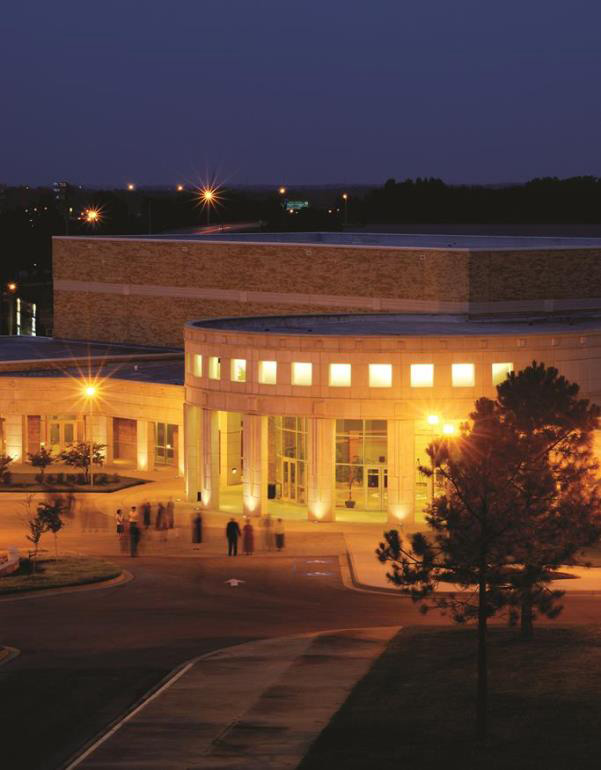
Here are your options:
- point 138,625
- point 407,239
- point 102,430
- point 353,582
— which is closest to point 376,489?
point 353,582

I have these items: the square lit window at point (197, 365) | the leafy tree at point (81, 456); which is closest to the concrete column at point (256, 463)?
the square lit window at point (197, 365)

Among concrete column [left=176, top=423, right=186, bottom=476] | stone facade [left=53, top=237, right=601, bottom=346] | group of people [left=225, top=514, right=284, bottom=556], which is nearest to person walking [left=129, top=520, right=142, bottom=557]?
group of people [left=225, top=514, right=284, bottom=556]

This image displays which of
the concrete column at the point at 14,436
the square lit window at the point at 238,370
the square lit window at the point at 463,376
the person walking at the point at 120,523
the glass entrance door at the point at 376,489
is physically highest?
the square lit window at the point at 238,370

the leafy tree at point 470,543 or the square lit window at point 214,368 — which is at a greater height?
the square lit window at point 214,368

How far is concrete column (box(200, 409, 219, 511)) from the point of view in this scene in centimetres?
6475

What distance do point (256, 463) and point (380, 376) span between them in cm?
565

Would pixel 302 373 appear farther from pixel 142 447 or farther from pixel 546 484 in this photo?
pixel 546 484

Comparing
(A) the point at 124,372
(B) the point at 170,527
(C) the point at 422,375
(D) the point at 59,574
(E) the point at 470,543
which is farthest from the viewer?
(A) the point at 124,372

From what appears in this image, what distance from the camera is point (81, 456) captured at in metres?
73.7

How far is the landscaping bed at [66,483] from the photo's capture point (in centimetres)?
6994

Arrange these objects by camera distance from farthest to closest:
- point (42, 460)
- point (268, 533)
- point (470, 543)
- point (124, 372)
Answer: point (124, 372)
point (42, 460)
point (268, 533)
point (470, 543)

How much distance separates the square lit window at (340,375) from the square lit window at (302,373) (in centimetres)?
81

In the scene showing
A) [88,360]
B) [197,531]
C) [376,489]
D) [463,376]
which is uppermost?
[88,360]

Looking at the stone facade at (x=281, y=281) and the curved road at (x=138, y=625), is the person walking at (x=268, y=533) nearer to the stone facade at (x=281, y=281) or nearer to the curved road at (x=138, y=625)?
the curved road at (x=138, y=625)
